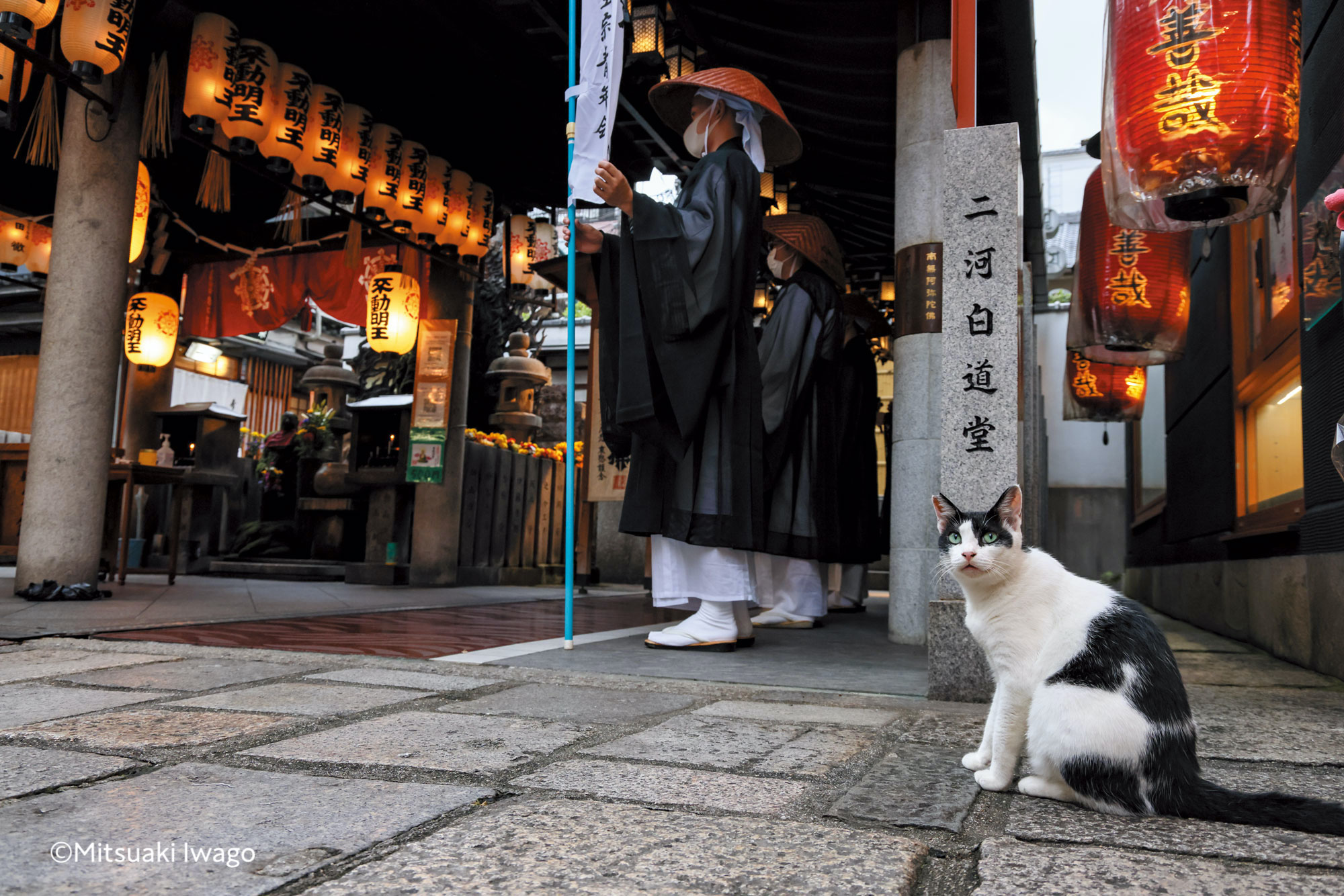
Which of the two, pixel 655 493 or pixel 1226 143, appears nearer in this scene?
pixel 1226 143

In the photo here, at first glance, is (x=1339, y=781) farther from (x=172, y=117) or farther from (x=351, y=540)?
(x=351, y=540)

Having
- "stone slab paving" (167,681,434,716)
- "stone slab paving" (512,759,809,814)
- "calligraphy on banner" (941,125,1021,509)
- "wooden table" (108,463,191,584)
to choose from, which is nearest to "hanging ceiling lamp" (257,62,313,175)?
"wooden table" (108,463,191,584)

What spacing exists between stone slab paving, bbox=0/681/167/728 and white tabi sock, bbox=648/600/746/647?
2049 millimetres

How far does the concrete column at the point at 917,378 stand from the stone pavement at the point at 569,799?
1.63 m

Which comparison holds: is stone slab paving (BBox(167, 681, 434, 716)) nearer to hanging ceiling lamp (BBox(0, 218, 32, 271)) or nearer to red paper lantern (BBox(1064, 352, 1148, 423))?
red paper lantern (BBox(1064, 352, 1148, 423))

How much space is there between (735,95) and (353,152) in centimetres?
491

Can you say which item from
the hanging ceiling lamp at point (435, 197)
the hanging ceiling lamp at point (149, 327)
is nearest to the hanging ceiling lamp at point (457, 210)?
the hanging ceiling lamp at point (435, 197)

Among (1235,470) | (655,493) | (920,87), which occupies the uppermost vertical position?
(920,87)

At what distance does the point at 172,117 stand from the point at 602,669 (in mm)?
6033

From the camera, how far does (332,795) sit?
1.58 metres

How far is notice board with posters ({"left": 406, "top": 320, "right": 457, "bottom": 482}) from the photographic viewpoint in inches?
357

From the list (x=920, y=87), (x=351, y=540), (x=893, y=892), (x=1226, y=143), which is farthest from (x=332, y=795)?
(x=351, y=540)

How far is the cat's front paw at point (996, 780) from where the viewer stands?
1.76m

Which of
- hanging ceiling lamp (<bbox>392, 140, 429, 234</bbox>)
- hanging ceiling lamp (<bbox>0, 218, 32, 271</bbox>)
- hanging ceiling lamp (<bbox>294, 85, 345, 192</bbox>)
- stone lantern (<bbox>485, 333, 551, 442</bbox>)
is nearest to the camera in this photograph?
hanging ceiling lamp (<bbox>294, 85, 345, 192</bbox>)
